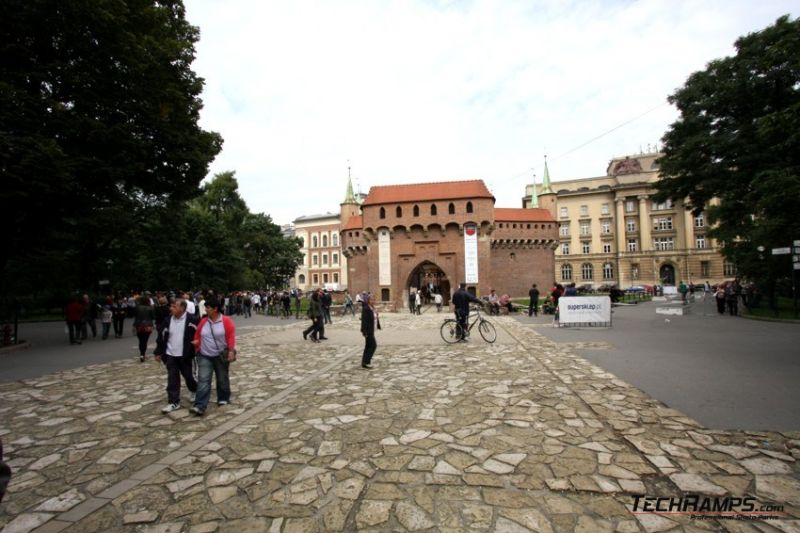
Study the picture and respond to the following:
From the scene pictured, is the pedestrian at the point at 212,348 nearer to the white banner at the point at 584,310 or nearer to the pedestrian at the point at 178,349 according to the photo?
the pedestrian at the point at 178,349

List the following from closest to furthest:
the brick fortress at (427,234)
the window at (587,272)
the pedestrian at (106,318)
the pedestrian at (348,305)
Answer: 1. the pedestrian at (106,318)
2. the pedestrian at (348,305)
3. the brick fortress at (427,234)
4. the window at (587,272)

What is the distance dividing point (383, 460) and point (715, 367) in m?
7.63

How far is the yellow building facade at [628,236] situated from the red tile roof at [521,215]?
574 inches

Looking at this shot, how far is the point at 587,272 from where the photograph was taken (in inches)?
2857

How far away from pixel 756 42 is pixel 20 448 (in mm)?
33117

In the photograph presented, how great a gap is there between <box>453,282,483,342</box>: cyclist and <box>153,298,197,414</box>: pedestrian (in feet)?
26.2

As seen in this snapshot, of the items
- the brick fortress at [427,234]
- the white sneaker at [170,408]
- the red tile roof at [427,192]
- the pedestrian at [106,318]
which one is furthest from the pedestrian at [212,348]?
the red tile roof at [427,192]

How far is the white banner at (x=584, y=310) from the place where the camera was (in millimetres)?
16484

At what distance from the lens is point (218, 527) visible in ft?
10.9

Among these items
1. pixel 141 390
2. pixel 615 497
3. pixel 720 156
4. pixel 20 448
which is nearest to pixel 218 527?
pixel 615 497

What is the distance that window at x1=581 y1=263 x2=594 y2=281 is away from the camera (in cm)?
7212

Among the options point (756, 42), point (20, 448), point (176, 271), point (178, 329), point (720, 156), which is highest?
point (756, 42)

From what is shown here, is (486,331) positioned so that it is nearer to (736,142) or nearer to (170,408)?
(170,408)

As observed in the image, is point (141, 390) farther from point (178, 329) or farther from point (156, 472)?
point (156, 472)
